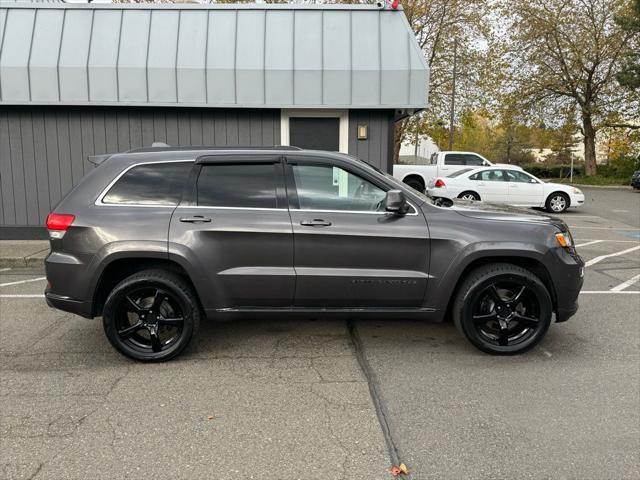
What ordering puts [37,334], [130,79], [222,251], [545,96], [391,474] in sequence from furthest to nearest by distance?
1. [545,96]
2. [130,79]
3. [37,334]
4. [222,251]
5. [391,474]

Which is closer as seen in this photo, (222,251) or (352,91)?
(222,251)

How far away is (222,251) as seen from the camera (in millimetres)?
4094

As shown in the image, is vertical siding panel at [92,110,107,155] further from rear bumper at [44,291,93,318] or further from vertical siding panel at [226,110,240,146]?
rear bumper at [44,291,93,318]

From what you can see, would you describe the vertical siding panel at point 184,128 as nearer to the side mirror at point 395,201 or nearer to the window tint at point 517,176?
the side mirror at point 395,201

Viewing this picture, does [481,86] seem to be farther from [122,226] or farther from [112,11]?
[122,226]

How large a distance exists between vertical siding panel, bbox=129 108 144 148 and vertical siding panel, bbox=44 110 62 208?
4.69ft

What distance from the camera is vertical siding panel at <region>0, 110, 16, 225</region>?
30.8ft

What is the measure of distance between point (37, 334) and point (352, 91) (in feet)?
20.8

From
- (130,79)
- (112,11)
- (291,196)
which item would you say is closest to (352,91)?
(130,79)

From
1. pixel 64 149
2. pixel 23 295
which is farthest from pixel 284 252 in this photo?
pixel 64 149

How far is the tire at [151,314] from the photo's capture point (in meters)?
4.08

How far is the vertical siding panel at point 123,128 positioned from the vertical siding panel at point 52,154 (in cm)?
119

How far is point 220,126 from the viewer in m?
9.44

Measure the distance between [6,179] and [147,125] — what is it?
2.96 m
